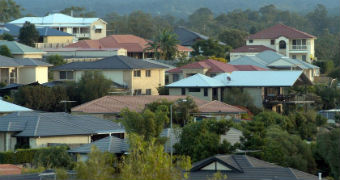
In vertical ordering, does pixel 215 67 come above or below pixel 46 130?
above

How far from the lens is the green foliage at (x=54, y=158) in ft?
107

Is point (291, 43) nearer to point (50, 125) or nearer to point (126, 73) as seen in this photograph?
point (126, 73)

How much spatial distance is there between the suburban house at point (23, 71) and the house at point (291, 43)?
29870 millimetres

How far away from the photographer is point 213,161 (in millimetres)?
29219

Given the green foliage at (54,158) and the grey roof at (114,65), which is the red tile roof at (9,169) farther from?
the grey roof at (114,65)

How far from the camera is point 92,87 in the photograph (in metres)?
53.6

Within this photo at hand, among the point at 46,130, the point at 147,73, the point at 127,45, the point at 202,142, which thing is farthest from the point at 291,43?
the point at 202,142

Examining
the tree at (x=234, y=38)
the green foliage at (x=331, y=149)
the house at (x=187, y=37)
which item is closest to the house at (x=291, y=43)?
the house at (x=187, y=37)

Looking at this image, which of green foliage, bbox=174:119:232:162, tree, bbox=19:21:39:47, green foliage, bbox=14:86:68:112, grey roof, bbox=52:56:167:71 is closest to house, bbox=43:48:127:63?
tree, bbox=19:21:39:47

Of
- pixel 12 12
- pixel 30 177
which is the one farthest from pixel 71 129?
pixel 12 12

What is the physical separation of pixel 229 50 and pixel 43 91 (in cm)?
3964

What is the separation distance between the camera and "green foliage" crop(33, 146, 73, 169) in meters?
32.5

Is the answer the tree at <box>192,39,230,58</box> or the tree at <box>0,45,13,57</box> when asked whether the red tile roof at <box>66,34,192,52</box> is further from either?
the tree at <box>0,45,13,57</box>

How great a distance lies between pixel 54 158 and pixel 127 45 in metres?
58.1
